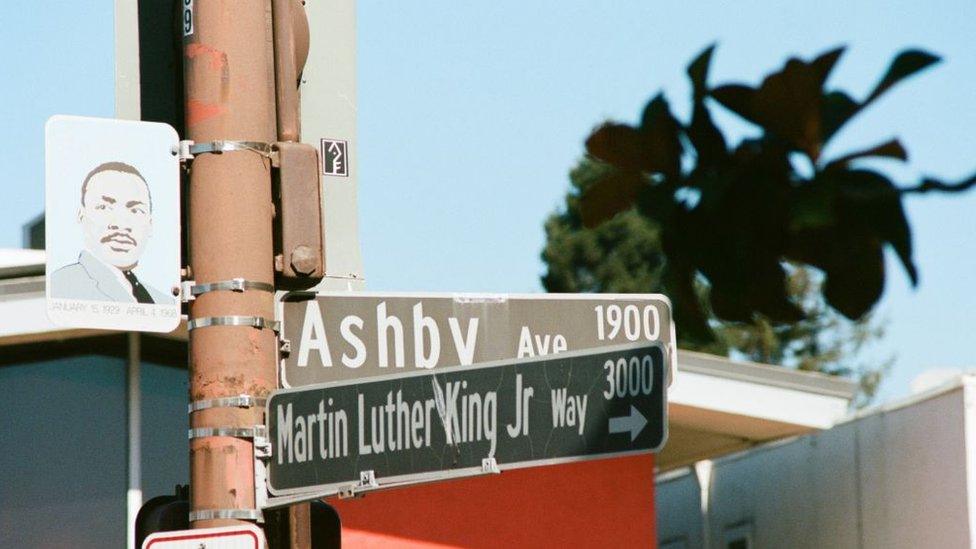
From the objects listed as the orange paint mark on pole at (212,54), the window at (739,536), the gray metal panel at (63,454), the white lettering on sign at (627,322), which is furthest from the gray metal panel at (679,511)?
the orange paint mark on pole at (212,54)

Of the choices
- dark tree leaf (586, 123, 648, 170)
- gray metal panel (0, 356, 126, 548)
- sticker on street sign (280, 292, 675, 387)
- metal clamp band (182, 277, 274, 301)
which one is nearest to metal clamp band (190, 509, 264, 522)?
sticker on street sign (280, 292, 675, 387)

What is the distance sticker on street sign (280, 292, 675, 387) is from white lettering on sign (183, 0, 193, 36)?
2.33ft

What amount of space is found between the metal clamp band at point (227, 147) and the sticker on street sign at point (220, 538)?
2.95 ft

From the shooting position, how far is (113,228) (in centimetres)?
384

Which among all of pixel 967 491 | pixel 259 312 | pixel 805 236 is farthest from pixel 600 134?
pixel 967 491

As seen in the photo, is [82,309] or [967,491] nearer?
[82,309]

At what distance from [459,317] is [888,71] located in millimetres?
2901

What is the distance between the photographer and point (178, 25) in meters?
3.98

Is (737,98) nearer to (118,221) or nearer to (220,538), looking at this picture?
(220,538)

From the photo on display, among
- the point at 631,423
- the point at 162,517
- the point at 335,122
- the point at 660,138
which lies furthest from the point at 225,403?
the point at 660,138

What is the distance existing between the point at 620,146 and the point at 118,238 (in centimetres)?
235

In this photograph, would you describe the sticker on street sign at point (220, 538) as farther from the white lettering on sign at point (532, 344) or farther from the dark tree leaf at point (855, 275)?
the dark tree leaf at point (855, 275)

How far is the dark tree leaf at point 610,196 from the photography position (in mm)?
1757

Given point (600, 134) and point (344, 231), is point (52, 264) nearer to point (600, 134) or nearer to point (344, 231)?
point (344, 231)
